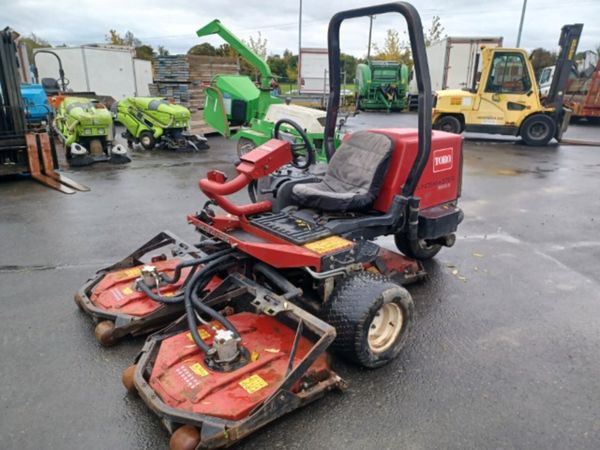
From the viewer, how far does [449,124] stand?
13258 mm

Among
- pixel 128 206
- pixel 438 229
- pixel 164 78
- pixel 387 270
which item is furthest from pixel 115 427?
pixel 164 78

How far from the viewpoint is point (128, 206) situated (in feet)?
22.0

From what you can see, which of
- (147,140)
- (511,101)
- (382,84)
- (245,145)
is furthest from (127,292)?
(382,84)

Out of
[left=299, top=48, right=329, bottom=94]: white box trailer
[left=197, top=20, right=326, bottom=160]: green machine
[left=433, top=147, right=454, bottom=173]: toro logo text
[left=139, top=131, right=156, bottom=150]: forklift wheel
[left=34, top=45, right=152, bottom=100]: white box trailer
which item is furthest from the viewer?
[left=299, top=48, right=329, bottom=94]: white box trailer

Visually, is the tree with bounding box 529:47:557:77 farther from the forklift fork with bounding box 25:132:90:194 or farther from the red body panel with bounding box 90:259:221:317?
the red body panel with bounding box 90:259:221:317

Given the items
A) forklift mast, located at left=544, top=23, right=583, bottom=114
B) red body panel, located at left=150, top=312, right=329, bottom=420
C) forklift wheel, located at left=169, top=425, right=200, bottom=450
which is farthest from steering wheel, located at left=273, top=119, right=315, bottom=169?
forklift mast, located at left=544, top=23, right=583, bottom=114

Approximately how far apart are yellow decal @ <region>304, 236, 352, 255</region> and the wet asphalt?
2.57 feet

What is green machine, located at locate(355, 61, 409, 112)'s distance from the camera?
72.0 feet

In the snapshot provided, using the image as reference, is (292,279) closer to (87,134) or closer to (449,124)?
(87,134)

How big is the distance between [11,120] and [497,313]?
8179mm

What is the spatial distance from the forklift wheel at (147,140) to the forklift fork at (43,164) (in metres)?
A: 3.07

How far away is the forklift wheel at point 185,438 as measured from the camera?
222 centimetres

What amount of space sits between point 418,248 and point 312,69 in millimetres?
Answer: 21323

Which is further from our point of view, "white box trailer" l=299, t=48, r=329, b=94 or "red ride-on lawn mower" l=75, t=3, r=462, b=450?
"white box trailer" l=299, t=48, r=329, b=94
